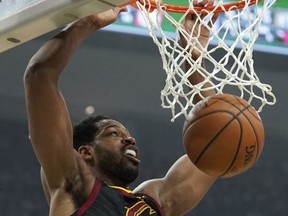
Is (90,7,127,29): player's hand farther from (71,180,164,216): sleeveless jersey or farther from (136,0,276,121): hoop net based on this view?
(71,180,164,216): sleeveless jersey

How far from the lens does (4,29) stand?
1.66 metres

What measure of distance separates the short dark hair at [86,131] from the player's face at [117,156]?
0.03 m

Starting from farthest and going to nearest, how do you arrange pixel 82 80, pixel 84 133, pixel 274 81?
pixel 274 81
pixel 82 80
pixel 84 133

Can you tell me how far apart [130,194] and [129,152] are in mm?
129

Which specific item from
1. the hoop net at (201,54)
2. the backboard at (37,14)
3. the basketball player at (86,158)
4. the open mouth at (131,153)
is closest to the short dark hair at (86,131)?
the basketball player at (86,158)

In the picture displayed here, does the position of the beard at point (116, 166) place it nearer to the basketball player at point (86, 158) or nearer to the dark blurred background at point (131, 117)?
the basketball player at point (86, 158)

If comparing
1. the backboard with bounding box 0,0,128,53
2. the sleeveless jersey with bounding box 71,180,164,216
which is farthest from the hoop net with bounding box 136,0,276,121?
the backboard with bounding box 0,0,128,53

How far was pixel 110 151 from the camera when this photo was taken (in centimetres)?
207

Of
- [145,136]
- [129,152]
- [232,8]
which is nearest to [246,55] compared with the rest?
[232,8]

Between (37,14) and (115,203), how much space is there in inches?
23.7

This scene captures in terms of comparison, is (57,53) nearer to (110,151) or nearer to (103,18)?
(103,18)

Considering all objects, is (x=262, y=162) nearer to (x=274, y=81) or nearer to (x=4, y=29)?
(x=274, y=81)

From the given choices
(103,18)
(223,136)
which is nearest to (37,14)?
(103,18)

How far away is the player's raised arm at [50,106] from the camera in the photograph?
1.69 m
